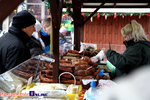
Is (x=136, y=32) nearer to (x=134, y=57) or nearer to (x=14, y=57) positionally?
(x=134, y=57)

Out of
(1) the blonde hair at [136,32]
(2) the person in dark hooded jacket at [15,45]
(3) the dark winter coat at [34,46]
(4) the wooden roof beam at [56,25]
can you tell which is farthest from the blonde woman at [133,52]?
(2) the person in dark hooded jacket at [15,45]

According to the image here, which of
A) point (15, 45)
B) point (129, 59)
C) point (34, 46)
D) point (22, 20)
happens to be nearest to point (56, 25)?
point (22, 20)

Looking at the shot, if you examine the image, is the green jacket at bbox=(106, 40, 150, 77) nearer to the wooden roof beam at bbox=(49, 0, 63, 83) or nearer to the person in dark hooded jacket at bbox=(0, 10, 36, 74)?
the wooden roof beam at bbox=(49, 0, 63, 83)

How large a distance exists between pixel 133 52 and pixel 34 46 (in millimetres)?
1939

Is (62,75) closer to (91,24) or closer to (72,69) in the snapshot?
(72,69)

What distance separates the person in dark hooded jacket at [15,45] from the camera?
2195mm

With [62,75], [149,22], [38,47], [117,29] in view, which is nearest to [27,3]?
[117,29]

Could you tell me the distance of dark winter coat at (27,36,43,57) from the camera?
3611 mm

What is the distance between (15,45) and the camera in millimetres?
2211

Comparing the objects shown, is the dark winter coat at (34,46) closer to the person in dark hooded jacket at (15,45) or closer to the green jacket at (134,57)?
the person in dark hooded jacket at (15,45)

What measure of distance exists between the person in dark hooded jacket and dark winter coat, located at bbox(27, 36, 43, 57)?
112 cm

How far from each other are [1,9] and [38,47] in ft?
9.50

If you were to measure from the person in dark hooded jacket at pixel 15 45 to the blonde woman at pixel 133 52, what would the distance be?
1.58 m

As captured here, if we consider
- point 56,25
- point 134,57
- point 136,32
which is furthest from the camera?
point 136,32
